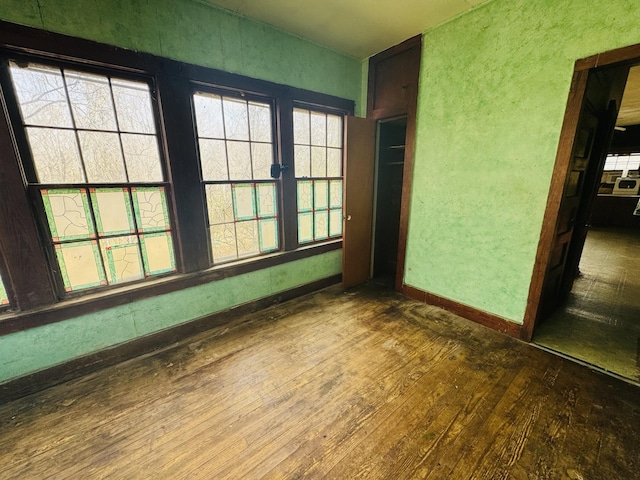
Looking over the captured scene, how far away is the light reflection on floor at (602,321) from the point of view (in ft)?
6.78

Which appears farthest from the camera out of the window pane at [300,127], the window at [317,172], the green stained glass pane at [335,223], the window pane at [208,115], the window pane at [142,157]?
the green stained glass pane at [335,223]

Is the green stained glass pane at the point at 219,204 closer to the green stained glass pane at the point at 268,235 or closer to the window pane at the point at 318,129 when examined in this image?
the green stained glass pane at the point at 268,235

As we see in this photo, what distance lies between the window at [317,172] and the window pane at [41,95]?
1864mm

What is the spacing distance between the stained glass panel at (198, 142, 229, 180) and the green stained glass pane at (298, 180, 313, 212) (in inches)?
35.3

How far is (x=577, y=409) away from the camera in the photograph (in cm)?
161

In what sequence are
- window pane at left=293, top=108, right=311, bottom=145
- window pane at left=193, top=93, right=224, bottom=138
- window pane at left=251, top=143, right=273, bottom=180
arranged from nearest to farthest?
window pane at left=193, top=93, right=224, bottom=138 < window pane at left=251, top=143, right=273, bottom=180 < window pane at left=293, top=108, right=311, bottom=145

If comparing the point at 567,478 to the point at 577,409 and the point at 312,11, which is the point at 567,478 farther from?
the point at 312,11

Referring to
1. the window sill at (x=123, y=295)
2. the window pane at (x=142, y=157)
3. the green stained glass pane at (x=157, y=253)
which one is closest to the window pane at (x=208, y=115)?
the window pane at (x=142, y=157)

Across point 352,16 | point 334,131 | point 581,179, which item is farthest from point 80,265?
point 581,179

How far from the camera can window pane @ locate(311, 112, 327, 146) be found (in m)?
3.04

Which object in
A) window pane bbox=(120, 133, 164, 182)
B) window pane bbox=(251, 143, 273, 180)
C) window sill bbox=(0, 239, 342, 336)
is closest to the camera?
window sill bbox=(0, 239, 342, 336)

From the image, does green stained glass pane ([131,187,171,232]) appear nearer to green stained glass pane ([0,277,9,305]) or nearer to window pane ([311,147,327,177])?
green stained glass pane ([0,277,9,305])

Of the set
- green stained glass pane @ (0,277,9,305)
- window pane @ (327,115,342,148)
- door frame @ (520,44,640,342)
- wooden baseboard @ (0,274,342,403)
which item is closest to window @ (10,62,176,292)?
green stained glass pane @ (0,277,9,305)

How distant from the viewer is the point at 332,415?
1593 millimetres
